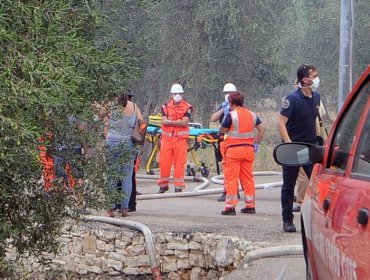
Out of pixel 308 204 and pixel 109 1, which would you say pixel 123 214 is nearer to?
pixel 109 1

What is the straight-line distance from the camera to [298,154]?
5.15 meters

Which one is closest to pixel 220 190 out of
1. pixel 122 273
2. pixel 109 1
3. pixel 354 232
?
pixel 122 273

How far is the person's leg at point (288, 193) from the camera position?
9.55 metres

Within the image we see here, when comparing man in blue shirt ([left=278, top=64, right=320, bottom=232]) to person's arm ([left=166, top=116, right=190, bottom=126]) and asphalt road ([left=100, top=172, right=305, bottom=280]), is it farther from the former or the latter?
person's arm ([left=166, top=116, right=190, bottom=126])

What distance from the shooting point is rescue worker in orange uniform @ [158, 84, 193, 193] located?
14242mm

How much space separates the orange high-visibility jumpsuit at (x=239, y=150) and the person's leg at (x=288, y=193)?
5.18 feet

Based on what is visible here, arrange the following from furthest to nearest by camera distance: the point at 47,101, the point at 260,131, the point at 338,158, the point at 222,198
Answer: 1. the point at 222,198
2. the point at 260,131
3. the point at 47,101
4. the point at 338,158

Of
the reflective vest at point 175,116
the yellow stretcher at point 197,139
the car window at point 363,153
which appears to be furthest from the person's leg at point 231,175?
the car window at point 363,153

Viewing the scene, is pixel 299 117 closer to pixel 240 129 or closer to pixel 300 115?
pixel 300 115

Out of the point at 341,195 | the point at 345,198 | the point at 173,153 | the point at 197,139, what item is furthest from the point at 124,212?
the point at 345,198

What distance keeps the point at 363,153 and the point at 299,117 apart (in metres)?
5.82

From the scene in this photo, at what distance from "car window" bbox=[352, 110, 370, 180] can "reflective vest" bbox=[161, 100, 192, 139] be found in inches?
401

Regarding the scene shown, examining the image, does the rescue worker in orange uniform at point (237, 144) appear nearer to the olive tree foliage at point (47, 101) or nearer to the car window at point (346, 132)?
the olive tree foliage at point (47, 101)

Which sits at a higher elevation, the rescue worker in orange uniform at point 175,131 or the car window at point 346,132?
the car window at point 346,132
